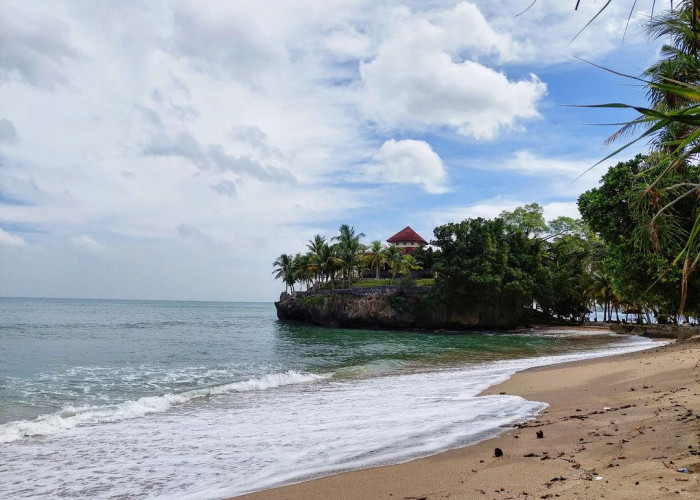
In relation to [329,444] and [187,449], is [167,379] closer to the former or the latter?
[187,449]

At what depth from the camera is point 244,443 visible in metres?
7.12

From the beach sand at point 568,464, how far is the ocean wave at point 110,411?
586 centimetres

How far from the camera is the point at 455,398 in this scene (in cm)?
1020

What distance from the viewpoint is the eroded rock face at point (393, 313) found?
164ft

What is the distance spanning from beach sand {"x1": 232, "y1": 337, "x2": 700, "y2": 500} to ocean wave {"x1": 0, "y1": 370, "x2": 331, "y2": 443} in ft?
19.2

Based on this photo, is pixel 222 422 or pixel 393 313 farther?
pixel 393 313

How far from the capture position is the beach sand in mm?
3955

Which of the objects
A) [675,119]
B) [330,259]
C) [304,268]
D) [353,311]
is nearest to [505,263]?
[353,311]

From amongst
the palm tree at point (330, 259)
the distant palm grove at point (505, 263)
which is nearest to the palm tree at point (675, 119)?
the distant palm grove at point (505, 263)

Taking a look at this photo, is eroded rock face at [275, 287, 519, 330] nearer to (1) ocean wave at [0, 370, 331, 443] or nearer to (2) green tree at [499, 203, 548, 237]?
(2) green tree at [499, 203, 548, 237]

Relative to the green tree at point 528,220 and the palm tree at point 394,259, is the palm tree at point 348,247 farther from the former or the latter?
the green tree at point 528,220

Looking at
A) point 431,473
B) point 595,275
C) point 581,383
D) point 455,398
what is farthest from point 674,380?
point 595,275

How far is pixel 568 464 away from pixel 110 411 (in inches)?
371

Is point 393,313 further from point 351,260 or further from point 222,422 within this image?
point 222,422
